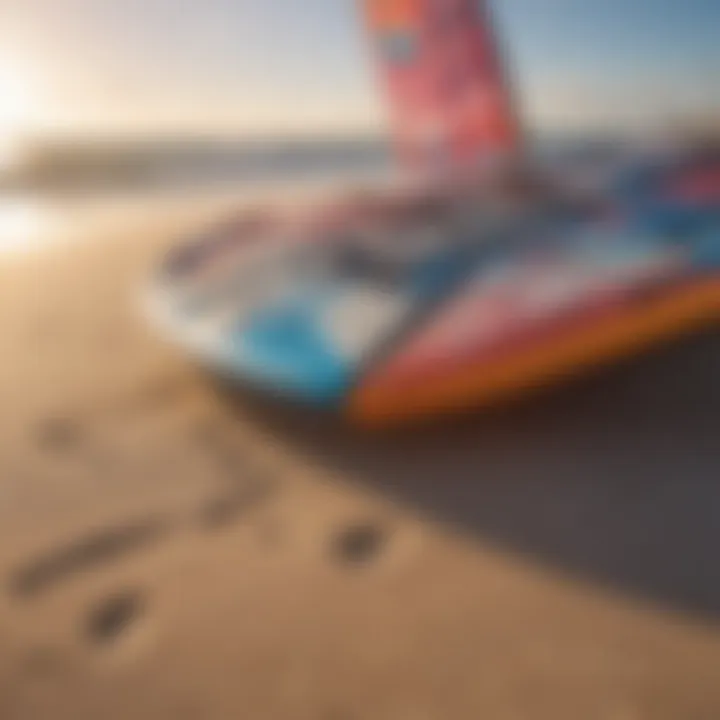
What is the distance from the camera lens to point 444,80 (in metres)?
1.29

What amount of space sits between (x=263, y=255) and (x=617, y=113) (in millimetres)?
450

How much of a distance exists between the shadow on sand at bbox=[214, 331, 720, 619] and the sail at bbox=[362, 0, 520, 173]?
1.33 ft

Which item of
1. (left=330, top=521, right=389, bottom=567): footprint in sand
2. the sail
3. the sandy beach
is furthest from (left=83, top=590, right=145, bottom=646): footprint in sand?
the sail

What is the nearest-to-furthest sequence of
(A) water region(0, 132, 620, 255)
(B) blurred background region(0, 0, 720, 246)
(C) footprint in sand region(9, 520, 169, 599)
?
(C) footprint in sand region(9, 520, 169, 599)
(B) blurred background region(0, 0, 720, 246)
(A) water region(0, 132, 620, 255)

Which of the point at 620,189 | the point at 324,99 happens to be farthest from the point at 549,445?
the point at 324,99

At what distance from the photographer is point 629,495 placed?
826 mm

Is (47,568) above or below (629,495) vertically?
above

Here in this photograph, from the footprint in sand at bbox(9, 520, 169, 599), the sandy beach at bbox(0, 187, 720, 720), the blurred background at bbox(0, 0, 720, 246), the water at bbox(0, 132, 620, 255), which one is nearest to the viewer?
the sandy beach at bbox(0, 187, 720, 720)

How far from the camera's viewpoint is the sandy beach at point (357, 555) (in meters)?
0.66

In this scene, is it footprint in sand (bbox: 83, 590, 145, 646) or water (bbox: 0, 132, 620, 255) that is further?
water (bbox: 0, 132, 620, 255)

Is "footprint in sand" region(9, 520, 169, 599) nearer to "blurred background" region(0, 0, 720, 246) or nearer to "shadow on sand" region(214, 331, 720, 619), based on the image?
"shadow on sand" region(214, 331, 720, 619)

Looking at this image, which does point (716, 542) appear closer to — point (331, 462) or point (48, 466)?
point (331, 462)

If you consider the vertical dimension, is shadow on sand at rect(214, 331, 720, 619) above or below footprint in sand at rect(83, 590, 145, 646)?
below

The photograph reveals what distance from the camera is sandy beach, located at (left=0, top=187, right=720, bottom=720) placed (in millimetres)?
664
